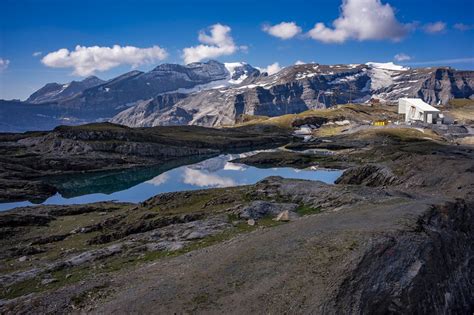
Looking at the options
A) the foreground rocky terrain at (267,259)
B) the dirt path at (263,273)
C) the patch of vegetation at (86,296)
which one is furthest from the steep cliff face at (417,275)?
the patch of vegetation at (86,296)

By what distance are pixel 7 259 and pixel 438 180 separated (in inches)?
2260

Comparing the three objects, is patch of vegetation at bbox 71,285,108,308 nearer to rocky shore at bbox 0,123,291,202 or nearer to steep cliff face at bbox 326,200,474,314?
steep cliff face at bbox 326,200,474,314

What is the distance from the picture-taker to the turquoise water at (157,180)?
110 metres

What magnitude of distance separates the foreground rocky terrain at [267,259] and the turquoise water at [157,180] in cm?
5528

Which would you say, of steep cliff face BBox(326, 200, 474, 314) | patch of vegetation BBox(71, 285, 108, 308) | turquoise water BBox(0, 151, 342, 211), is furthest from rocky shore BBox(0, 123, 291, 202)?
steep cliff face BBox(326, 200, 474, 314)

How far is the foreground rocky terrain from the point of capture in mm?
22406

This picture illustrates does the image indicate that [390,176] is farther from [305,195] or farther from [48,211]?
[48,211]

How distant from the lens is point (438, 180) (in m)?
60.7

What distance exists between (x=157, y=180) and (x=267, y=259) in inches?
4413

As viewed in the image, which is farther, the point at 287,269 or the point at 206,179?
the point at 206,179

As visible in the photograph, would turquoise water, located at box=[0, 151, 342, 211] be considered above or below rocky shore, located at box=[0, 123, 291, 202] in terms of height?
below

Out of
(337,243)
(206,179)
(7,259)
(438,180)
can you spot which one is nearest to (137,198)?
(206,179)

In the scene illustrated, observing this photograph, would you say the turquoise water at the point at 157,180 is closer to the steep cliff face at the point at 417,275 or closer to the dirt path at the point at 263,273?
the steep cliff face at the point at 417,275

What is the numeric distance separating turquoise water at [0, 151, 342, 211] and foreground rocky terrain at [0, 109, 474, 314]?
55283 mm
